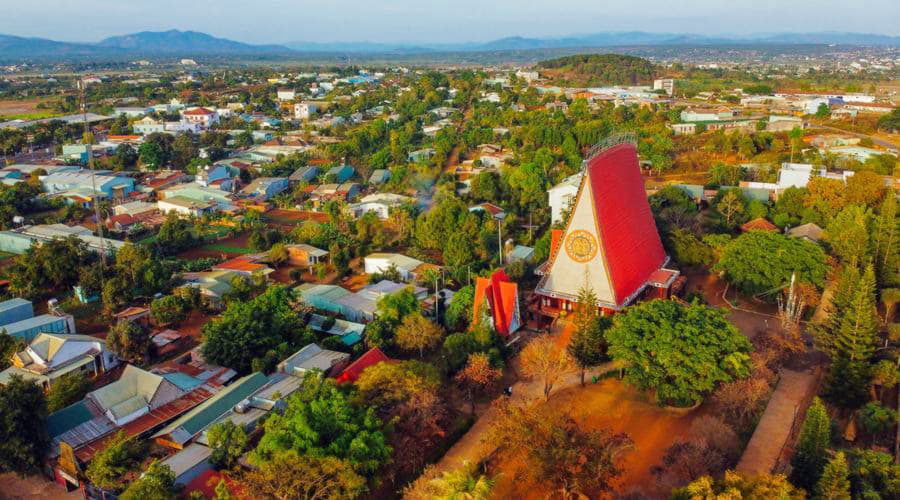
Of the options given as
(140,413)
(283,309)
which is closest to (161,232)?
(283,309)

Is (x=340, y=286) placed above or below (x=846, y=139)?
below

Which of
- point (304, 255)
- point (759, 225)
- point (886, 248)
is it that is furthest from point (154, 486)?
point (759, 225)

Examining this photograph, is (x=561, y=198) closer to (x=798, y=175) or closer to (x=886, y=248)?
(x=798, y=175)

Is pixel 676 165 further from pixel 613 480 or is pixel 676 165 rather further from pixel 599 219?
pixel 613 480

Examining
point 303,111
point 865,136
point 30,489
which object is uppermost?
point 303,111

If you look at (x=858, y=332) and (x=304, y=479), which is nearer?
(x=304, y=479)

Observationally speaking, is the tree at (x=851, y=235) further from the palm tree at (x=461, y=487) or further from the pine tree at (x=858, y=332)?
the palm tree at (x=461, y=487)

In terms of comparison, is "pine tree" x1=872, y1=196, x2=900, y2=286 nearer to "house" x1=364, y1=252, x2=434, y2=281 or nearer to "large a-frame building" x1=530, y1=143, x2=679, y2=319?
"large a-frame building" x1=530, y1=143, x2=679, y2=319
